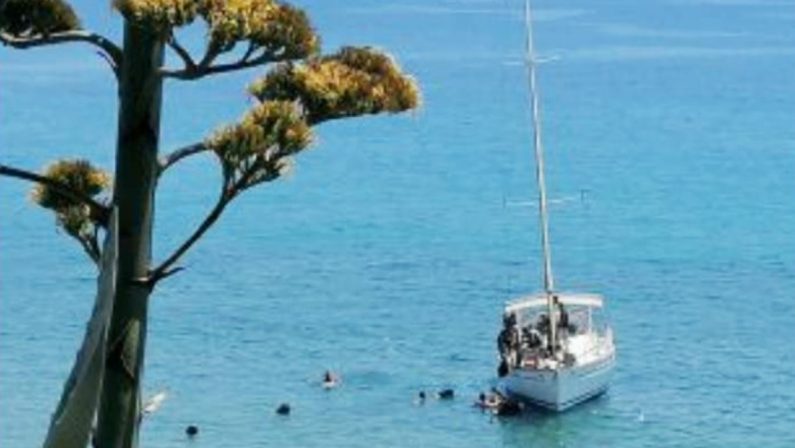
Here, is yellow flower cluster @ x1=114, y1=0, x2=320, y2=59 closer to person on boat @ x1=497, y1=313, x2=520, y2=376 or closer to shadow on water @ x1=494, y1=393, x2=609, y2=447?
shadow on water @ x1=494, y1=393, x2=609, y2=447

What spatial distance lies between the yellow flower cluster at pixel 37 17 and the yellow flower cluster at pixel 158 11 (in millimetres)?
881

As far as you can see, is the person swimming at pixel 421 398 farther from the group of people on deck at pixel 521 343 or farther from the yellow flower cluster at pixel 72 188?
the yellow flower cluster at pixel 72 188

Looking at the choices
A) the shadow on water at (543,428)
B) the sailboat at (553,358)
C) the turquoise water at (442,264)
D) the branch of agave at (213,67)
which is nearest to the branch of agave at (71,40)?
the branch of agave at (213,67)

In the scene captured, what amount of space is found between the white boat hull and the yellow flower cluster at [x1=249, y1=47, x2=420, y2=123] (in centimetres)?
3351

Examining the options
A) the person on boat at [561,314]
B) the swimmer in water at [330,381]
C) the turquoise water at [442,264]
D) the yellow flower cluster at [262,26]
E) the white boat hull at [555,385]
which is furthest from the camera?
the swimmer in water at [330,381]

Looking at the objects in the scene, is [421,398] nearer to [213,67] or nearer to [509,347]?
[509,347]

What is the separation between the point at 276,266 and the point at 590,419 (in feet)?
62.4

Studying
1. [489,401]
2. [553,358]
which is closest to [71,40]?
[489,401]

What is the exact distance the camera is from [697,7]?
538 ft

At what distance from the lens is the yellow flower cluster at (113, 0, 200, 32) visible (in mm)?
5164

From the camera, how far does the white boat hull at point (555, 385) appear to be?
39.3m

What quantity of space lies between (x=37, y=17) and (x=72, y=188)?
1.89 ft

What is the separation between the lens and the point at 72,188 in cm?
614

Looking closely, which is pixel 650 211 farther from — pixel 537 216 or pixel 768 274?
pixel 768 274
